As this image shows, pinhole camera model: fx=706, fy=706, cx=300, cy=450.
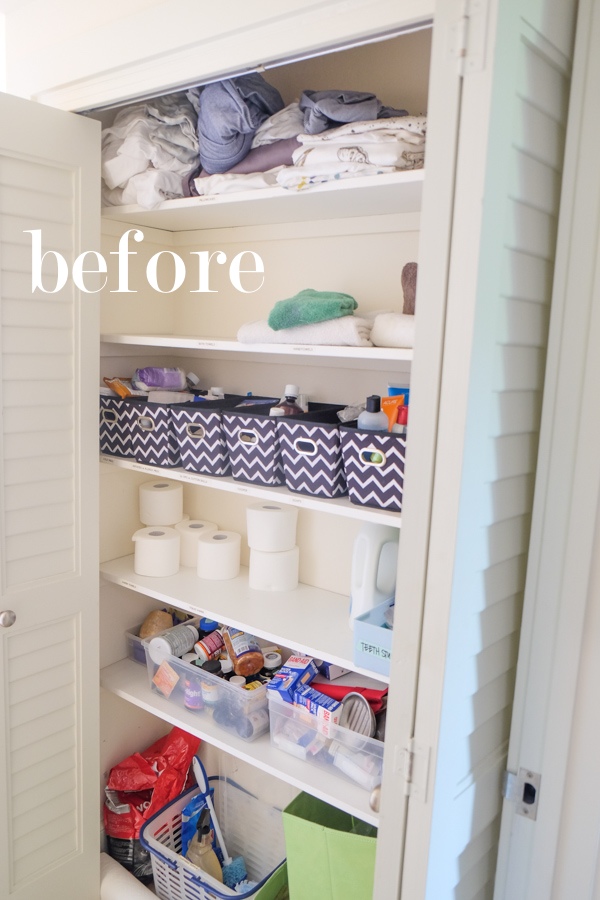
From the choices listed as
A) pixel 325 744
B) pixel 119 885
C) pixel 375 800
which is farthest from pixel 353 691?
pixel 119 885

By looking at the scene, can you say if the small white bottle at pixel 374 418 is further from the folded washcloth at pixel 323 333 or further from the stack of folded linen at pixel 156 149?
the stack of folded linen at pixel 156 149

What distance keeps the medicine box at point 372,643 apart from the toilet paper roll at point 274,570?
0.39 meters

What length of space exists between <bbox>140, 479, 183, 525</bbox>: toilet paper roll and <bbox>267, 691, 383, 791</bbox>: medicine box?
63cm

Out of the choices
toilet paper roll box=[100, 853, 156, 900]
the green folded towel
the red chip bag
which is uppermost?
the green folded towel

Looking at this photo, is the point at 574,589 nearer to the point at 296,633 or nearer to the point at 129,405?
the point at 296,633

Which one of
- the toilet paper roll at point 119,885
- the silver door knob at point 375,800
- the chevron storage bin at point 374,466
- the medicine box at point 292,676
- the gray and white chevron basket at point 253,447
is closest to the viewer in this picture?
Answer: the chevron storage bin at point 374,466

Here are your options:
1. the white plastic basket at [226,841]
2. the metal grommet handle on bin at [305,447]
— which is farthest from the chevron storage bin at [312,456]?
the white plastic basket at [226,841]

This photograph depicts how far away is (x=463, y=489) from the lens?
984 millimetres

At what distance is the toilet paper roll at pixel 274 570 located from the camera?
1.82m

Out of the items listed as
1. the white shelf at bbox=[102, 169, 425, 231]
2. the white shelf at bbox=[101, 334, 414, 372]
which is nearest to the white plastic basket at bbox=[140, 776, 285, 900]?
the white shelf at bbox=[101, 334, 414, 372]

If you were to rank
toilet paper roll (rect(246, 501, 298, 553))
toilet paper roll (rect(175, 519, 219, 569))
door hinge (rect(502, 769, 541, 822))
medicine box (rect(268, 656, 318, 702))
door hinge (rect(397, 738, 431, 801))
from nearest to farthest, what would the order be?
door hinge (rect(397, 738, 431, 801)), door hinge (rect(502, 769, 541, 822)), medicine box (rect(268, 656, 318, 702)), toilet paper roll (rect(246, 501, 298, 553)), toilet paper roll (rect(175, 519, 219, 569))

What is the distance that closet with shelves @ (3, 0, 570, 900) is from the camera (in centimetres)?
A: 94

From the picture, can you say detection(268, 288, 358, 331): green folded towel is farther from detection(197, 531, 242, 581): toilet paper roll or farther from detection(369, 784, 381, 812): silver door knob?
detection(369, 784, 381, 812): silver door knob

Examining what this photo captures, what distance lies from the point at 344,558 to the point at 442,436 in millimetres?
904
